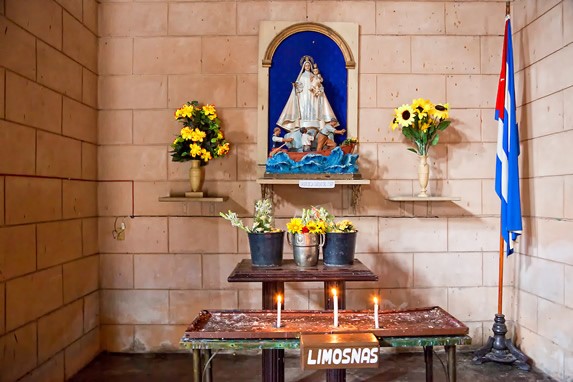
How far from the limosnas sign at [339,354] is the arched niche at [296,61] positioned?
1977mm

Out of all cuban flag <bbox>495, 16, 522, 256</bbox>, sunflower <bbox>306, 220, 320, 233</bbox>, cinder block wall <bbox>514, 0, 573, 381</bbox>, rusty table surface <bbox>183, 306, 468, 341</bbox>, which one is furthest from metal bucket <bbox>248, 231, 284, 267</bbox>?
cinder block wall <bbox>514, 0, 573, 381</bbox>

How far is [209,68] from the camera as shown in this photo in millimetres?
3479

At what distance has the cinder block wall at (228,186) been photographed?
3.47 m

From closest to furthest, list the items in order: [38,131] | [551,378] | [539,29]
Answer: [38,131], [551,378], [539,29]

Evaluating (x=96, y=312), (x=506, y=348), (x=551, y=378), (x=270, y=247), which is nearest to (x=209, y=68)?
(x=270, y=247)

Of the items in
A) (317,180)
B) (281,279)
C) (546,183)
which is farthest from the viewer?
(317,180)

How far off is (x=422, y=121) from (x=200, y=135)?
1686mm

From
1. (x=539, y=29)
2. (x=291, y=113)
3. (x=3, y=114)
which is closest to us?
(x=3, y=114)

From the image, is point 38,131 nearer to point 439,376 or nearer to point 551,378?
point 439,376

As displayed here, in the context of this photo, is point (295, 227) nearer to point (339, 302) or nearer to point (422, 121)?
point (339, 302)

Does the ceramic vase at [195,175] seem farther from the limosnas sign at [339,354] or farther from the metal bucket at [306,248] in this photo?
the limosnas sign at [339,354]

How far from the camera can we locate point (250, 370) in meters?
3.14

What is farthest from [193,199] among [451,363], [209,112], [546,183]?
[546,183]

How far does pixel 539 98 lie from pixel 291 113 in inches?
72.2
